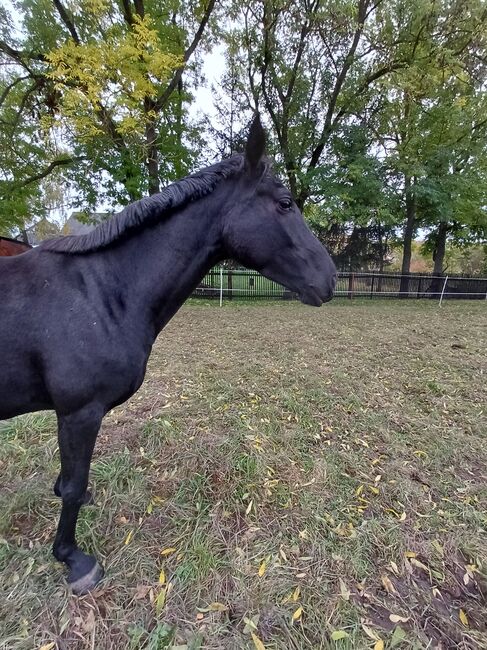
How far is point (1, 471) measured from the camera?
8.35 feet

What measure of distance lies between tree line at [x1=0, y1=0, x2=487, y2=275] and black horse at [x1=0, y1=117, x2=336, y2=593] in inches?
272

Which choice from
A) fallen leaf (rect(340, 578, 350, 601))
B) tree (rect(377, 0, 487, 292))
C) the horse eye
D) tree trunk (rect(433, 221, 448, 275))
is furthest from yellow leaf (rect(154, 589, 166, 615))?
tree trunk (rect(433, 221, 448, 275))

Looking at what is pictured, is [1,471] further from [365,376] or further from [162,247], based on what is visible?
[365,376]

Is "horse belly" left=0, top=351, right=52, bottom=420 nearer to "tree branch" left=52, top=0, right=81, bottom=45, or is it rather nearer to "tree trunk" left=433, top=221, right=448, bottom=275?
"tree branch" left=52, top=0, right=81, bottom=45

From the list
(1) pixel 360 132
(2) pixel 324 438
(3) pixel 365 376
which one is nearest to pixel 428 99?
(1) pixel 360 132

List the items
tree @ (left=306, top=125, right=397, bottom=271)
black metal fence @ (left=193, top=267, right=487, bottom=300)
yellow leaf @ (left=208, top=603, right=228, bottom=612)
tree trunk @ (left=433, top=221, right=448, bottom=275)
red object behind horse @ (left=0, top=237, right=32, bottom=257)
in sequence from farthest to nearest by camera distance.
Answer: tree trunk @ (left=433, top=221, right=448, bottom=275), black metal fence @ (left=193, top=267, right=487, bottom=300), tree @ (left=306, top=125, right=397, bottom=271), red object behind horse @ (left=0, top=237, right=32, bottom=257), yellow leaf @ (left=208, top=603, right=228, bottom=612)

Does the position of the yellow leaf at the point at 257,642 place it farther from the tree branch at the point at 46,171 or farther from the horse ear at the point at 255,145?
the tree branch at the point at 46,171

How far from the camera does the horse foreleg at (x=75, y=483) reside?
1.54m

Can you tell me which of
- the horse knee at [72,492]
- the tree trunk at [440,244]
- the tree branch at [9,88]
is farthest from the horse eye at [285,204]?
the tree trunk at [440,244]

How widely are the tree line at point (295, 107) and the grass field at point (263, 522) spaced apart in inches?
272

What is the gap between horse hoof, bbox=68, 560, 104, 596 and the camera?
1705mm

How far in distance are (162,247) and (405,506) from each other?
8.09ft

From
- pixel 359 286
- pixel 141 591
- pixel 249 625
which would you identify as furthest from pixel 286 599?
pixel 359 286

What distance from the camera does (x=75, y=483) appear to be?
1.62 m
